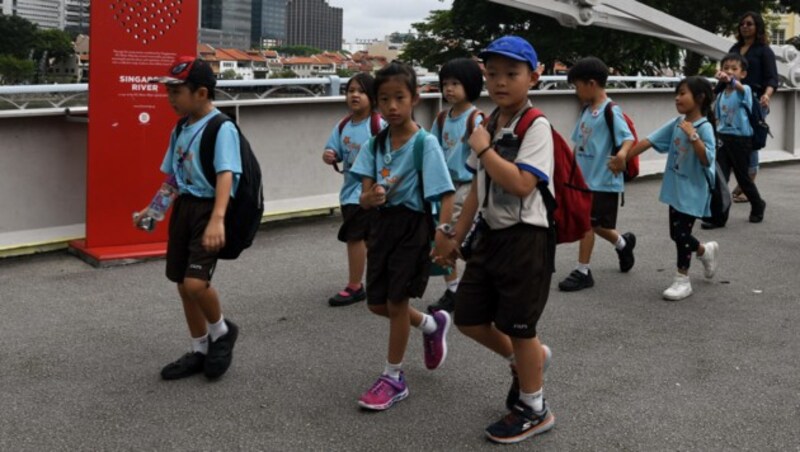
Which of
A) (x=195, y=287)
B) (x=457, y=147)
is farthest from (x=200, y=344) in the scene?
(x=457, y=147)

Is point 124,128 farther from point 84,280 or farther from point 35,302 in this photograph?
point 35,302

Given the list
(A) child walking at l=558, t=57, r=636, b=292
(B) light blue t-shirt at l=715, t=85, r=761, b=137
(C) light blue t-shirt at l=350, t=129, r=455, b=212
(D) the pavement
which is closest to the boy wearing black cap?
(D) the pavement

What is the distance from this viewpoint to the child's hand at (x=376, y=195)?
398 cm

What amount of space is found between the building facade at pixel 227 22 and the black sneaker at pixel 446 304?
4163 inches

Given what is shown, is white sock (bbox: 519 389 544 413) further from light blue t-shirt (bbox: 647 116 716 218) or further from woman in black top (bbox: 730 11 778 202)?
woman in black top (bbox: 730 11 778 202)

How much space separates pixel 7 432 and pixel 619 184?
440cm

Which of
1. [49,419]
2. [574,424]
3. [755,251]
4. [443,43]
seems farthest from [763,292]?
[443,43]

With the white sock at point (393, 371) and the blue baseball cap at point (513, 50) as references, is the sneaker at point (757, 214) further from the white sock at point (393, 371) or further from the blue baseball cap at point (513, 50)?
the blue baseball cap at point (513, 50)

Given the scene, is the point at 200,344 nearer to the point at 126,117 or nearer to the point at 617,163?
the point at 617,163

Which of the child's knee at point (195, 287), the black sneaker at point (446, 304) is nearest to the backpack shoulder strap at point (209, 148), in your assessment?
the child's knee at point (195, 287)

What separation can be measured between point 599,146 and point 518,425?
3221 millimetres

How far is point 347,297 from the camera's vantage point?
5977mm

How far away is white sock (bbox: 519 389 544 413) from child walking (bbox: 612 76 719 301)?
2711 mm

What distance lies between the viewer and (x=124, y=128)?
7.20 metres
